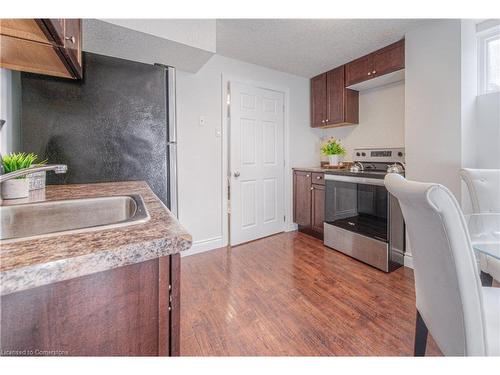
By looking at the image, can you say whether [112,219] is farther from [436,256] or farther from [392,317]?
[392,317]

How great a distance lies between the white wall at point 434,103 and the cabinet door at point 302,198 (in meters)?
1.28

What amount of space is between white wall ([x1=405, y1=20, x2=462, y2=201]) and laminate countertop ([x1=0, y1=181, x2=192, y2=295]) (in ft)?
7.58

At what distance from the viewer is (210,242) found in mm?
2938

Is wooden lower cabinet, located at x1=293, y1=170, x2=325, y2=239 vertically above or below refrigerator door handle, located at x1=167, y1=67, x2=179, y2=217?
below

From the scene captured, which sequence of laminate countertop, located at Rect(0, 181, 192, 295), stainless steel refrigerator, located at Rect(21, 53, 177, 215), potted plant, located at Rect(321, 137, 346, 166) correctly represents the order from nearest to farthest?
laminate countertop, located at Rect(0, 181, 192, 295)
stainless steel refrigerator, located at Rect(21, 53, 177, 215)
potted plant, located at Rect(321, 137, 346, 166)

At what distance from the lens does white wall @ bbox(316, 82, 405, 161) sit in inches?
114

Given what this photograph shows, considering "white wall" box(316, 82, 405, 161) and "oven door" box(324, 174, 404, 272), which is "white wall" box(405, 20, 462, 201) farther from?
"white wall" box(316, 82, 405, 161)

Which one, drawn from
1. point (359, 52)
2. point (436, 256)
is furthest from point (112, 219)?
point (359, 52)

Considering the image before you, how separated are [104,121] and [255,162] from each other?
1911 mm

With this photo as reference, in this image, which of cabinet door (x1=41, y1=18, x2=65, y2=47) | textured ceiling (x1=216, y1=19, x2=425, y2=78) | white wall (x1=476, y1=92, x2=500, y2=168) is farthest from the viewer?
textured ceiling (x1=216, y1=19, x2=425, y2=78)

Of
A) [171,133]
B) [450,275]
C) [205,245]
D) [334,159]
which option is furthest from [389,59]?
[205,245]

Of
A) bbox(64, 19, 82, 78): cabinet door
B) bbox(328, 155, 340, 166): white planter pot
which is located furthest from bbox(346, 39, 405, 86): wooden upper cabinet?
bbox(64, 19, 82, 78): cabinet door

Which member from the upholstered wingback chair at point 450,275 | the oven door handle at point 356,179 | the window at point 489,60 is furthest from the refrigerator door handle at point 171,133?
the window at point 489,60
